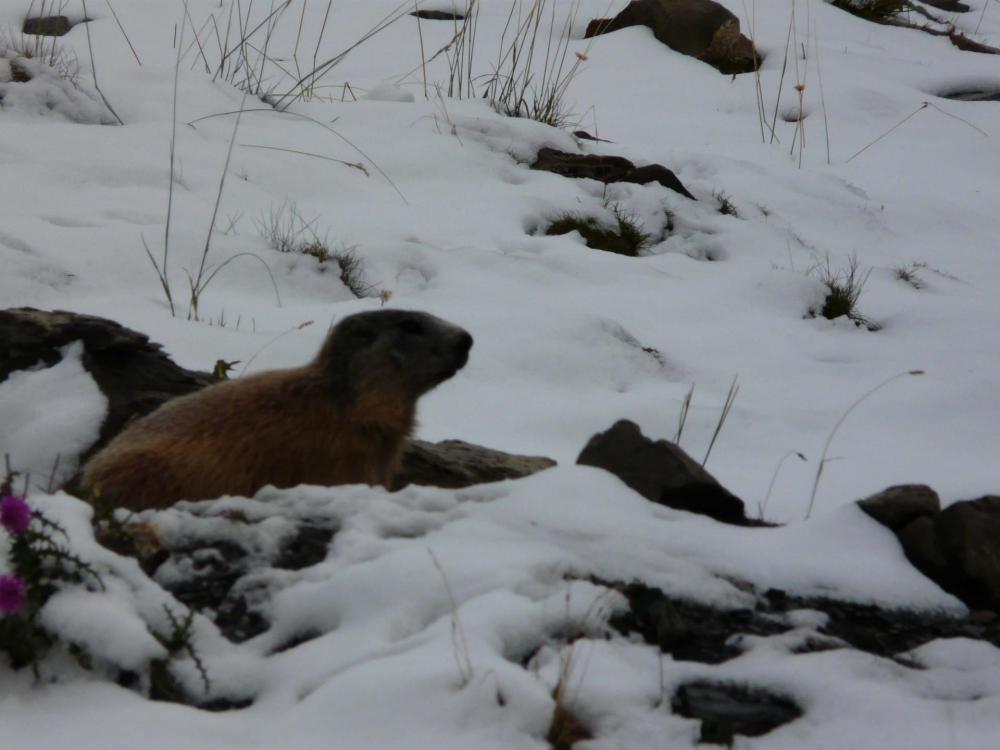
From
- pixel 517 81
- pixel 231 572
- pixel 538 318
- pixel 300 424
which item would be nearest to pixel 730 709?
pixel 231 572

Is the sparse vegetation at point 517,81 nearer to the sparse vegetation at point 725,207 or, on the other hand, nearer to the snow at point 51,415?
the sparse vegetation at point 725,207

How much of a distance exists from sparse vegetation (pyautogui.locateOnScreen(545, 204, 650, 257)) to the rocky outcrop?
473 centimetres

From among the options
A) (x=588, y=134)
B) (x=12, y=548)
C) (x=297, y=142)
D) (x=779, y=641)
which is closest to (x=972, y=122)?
(x=588, y=134)

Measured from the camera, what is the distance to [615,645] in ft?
8.72

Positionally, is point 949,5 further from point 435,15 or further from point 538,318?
point 538,318

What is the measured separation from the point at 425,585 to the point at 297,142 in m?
6.52

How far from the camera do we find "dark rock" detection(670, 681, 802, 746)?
7.76 ft

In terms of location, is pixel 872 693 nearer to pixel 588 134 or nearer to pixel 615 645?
pixel 615 645

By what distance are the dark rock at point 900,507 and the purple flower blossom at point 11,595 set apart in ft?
8.62

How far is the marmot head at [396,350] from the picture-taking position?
470cm

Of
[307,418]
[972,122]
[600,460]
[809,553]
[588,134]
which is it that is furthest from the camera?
[972,122]

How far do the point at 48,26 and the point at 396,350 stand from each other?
25.3 feet

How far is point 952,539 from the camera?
134 inches

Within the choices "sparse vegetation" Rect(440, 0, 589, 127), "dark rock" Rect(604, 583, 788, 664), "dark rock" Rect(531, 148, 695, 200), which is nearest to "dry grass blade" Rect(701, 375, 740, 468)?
"dark rock" Rect(604, 583, 788, 664)
